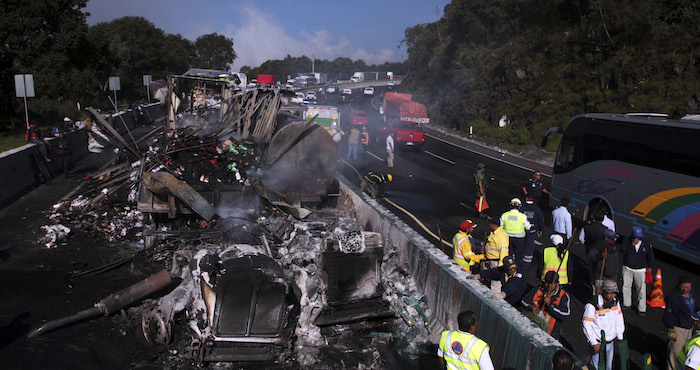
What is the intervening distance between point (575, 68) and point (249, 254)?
96.5 feet

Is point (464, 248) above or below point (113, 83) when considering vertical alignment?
below

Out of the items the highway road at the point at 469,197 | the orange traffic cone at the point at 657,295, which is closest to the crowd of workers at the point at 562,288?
the orange traffic cone at the point at 657,295

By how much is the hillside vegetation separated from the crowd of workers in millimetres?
18599

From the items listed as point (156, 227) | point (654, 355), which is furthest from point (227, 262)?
point (654, 355)

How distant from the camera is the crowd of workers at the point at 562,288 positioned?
4.91m

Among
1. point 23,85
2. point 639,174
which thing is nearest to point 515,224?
point 639,174

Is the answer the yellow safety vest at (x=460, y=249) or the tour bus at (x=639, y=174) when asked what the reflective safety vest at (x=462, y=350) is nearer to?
the yellow safety vest at (x=460, y=249)

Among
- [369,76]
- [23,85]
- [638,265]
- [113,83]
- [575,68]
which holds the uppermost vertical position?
[369,76]

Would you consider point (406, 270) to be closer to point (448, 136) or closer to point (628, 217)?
point (628, 217)

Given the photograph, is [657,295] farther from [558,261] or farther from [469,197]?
[469,197]

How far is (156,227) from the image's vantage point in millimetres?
10945

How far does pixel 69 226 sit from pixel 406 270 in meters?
8.40

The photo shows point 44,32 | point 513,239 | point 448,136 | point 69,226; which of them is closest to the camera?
point 513,239

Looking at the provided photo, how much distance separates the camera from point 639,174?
1168cm
